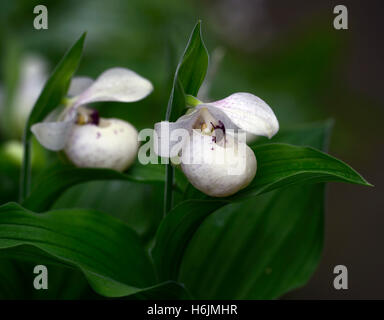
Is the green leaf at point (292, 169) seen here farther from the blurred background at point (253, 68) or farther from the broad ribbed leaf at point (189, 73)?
the blurred background at point (253, 68)

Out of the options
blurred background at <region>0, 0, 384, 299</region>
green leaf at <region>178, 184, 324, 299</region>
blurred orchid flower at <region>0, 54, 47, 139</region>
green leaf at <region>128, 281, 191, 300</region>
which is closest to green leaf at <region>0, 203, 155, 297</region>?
green leaf at <region>128, 281, 191, 300</region>

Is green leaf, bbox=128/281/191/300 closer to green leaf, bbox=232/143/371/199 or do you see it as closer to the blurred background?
green leaf, bbox=232/143/371/199

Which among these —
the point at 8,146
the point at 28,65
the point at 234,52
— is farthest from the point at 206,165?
the point at 234,52

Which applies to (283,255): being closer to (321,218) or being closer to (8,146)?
(321,218)

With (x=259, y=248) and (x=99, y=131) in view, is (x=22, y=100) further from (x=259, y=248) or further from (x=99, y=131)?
(x=259, y=248)

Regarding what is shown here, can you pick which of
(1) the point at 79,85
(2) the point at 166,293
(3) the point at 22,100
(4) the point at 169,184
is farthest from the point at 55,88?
(3) the point at 22,100
